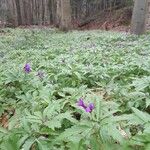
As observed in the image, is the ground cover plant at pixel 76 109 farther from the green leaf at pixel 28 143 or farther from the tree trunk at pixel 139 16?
the tree trunk at pixel 139 16

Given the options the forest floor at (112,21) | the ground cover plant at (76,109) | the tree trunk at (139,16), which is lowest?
the forest floor at (112,21)

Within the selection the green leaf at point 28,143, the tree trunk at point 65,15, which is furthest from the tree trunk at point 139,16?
the green leaf at point 28,143

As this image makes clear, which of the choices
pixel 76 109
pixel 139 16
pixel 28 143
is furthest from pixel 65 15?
pixel 28 143

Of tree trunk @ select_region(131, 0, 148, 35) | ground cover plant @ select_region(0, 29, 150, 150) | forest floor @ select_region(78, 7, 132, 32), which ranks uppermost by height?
ground cover plant @ select_region(0, 29, 150, 150)

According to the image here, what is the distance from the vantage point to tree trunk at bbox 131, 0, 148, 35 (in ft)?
41.1

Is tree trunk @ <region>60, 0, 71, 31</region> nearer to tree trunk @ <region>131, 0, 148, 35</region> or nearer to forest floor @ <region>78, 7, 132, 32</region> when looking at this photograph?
forest floor @ <region>78, 7, 132, 32</region>

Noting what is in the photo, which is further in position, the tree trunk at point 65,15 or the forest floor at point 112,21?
the forest floor at point 112,21

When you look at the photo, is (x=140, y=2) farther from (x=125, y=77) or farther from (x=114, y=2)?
(x=114, y=2)

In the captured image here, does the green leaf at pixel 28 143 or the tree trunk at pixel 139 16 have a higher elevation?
the green leaf at pixel 28 143

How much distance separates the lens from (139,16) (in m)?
12.7

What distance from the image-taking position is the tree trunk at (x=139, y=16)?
41.1 feet

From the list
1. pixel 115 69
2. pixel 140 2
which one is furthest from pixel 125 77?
pixel 140 2

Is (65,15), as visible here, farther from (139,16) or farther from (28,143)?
(28,143)

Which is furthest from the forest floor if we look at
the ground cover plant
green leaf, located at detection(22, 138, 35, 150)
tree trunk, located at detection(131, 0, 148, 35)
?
green leaf, located at detection(22, 138, 35, 150)
